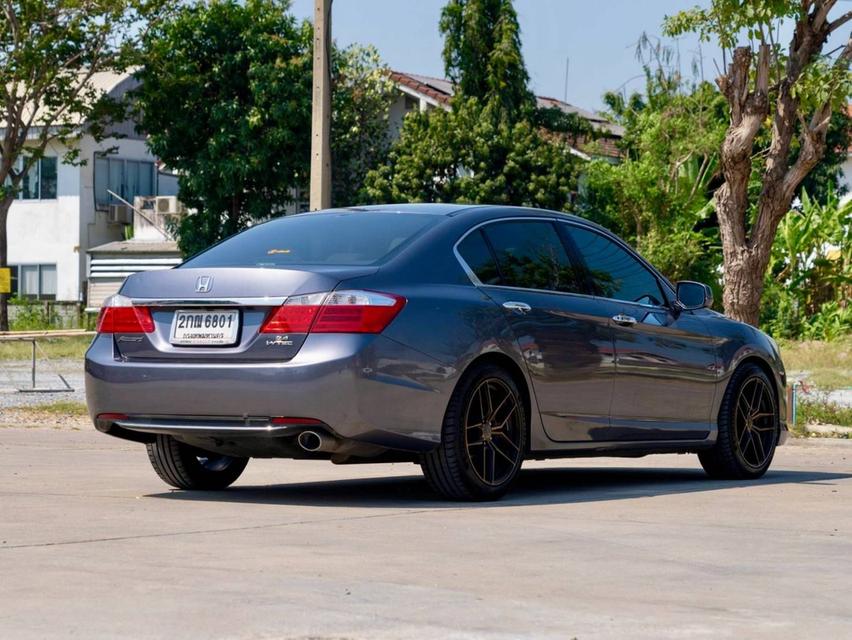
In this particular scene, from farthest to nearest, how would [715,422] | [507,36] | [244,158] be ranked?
1. [244,158]
2. [507,36]
3. [715,422]

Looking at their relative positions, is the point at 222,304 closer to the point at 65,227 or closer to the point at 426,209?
the point at 426,209

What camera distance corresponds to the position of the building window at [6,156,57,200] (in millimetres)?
57719

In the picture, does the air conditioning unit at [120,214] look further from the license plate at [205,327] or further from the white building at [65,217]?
the license plate at [205,327]

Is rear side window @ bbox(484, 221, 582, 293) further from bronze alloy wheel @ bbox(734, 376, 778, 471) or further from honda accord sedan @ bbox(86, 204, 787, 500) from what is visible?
bronze alloy wheel @ bbox(734, 376, 778, 471)

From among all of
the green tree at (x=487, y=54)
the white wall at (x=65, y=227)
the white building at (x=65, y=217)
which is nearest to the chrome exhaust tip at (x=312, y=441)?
the green tree at (x=487, y=54)

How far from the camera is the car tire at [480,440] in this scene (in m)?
8.66

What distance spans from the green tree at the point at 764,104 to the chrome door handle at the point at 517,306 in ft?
33.3

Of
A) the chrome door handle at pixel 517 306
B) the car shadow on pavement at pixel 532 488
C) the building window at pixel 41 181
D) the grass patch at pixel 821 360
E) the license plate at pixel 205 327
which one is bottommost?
the grass patch at pixel 821 360

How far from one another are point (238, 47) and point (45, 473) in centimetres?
3878

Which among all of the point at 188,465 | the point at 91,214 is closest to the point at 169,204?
the point at 91,214

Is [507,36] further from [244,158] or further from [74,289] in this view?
[74,289]

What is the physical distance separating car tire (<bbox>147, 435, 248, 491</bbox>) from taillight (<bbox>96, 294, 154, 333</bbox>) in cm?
76

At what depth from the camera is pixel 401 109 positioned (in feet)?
165

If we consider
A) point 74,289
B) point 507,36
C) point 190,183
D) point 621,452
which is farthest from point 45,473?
point 74,289
